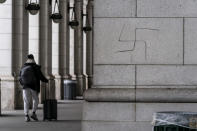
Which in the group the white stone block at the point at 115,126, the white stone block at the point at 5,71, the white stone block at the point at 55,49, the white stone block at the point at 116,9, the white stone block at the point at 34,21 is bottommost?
the white stone block at the point at 115,126

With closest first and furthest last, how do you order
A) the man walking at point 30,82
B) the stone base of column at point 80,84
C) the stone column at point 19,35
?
1. the man walking at point 30,82
2. the stone column at point 19,35
3. the stone base of column at point 80,84

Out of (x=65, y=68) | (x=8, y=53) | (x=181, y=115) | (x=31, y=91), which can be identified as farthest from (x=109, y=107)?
(x=65, y=68)

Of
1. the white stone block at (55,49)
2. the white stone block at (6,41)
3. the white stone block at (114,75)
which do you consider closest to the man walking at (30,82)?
the white stone block at (6,41)

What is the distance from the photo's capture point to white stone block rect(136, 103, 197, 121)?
1034cm

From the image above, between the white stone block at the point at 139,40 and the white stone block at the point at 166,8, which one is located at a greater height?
the white stone block at the point at 166,8

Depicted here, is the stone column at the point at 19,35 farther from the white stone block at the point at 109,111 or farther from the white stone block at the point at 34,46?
the white stone block at the point at 109,111

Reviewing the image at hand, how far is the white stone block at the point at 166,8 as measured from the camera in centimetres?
1060

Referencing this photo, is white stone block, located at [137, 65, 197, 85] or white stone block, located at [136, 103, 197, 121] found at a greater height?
white stone block, located at [137, 65, 197, 85]

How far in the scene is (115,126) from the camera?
1050 centimetres

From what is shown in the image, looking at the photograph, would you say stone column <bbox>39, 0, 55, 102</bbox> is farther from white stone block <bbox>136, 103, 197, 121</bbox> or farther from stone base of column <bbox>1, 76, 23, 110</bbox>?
white stone block <bbox>136, 103, 197, 121</bbox>

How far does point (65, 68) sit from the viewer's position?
3494 centimetres

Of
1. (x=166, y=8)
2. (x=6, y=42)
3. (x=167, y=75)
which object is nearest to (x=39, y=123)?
(x=6, y=42)

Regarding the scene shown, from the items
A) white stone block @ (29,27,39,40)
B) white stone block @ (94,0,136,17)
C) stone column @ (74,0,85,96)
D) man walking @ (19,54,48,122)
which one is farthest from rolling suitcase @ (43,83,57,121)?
stone column @ (74,0,85,96)

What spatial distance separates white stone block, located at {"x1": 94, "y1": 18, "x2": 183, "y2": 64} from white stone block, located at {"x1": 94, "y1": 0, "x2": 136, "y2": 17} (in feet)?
0.27
